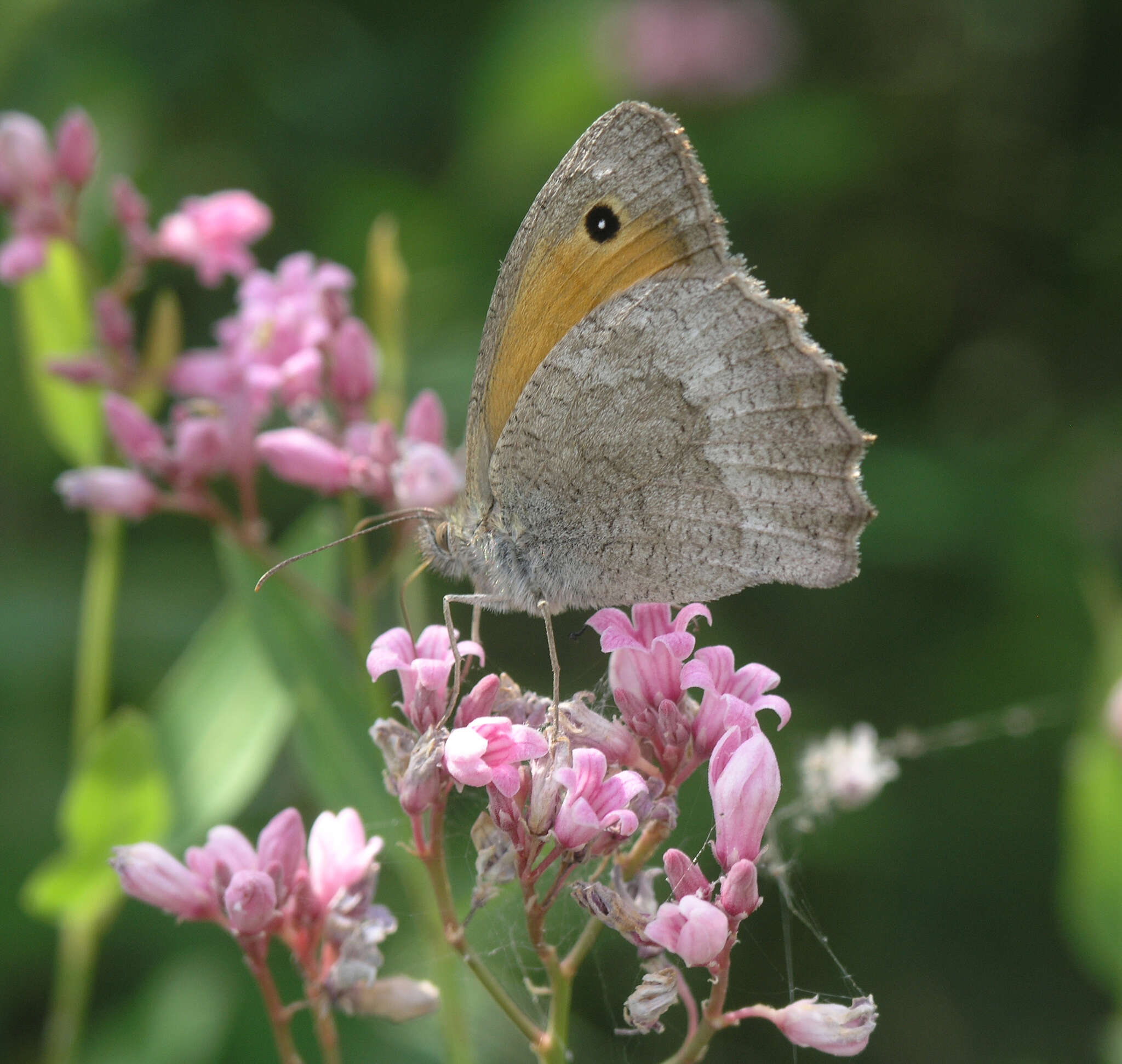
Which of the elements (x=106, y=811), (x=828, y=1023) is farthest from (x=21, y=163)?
(x=828, y=1023)

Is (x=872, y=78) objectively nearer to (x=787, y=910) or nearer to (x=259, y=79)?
(x=259, y=79)

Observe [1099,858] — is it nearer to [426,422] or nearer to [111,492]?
[426,422]

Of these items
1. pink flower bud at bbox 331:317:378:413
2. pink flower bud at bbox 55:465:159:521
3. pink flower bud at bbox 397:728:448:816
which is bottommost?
pink flower bud at bbox 397:728:448:816

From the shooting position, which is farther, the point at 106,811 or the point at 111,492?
the point at 111,492

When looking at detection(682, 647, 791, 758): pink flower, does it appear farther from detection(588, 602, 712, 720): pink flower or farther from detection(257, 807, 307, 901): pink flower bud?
detection(257, 807, 307, 901): pink flower bud

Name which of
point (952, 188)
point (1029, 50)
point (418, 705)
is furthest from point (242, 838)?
point (1029, 50)

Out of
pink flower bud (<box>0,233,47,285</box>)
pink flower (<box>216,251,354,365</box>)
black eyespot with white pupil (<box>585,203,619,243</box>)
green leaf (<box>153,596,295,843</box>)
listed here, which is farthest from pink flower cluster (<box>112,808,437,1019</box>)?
pink flower bud (<box>0,233,47,285</box>)
